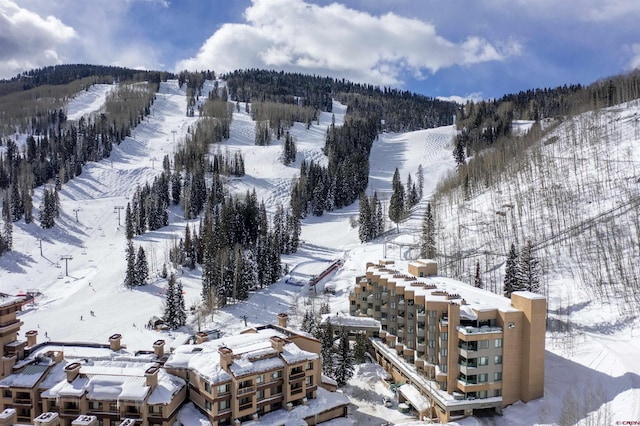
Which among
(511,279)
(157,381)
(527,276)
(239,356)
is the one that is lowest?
(157,381)

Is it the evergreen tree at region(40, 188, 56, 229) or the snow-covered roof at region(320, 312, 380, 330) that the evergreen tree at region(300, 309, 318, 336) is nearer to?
the snow-covered roof at region(320, 312, 380, 330)

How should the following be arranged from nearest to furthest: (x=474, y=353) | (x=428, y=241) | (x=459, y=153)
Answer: (x=474, y=353), (x=428, y=241), (x=459, y=153)

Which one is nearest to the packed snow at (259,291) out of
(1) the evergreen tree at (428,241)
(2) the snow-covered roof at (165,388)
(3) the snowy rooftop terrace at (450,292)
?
(2) the snow-covered roof at (165,388)

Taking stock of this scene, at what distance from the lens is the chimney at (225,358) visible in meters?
29.9

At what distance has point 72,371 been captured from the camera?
2895cm

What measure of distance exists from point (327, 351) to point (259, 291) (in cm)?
2855

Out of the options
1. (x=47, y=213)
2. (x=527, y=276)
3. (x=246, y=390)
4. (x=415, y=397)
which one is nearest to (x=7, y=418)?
(x=246, y=390)

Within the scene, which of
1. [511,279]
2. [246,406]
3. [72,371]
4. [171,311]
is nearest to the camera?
[72,371]

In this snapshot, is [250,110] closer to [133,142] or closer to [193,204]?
[133,142]

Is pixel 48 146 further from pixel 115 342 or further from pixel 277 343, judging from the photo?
pixel 277 343

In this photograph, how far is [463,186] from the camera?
8969cm

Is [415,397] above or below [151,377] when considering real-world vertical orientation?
below

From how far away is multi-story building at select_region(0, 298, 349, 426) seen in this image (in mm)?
28344

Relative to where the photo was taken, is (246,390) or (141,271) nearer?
(246,390)
